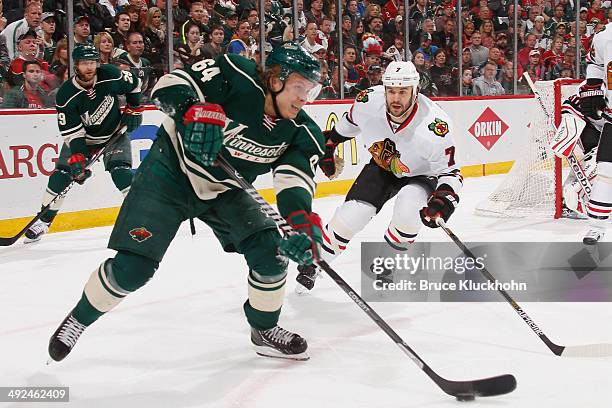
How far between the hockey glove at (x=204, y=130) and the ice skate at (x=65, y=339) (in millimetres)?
657

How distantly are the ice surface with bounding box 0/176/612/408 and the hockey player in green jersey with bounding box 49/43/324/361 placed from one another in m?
0.25

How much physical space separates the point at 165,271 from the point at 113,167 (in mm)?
1083

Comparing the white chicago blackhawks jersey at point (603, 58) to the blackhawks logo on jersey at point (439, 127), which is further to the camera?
the white chicago blackhawks jersey at point (603, 58)

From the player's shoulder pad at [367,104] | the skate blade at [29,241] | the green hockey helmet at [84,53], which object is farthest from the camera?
the skate blade at [29,241]

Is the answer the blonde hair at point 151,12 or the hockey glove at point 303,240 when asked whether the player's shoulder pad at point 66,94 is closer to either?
the blonde hair at point 151,12

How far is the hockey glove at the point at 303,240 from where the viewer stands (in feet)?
7.22

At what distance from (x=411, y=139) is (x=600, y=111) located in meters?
1.54

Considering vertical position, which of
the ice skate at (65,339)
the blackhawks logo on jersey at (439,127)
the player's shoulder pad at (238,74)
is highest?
the player's shoulder pad at (238,74)

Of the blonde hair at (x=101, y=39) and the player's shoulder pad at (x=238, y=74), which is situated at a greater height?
the player's shoulder pad at (x=238, y=74)

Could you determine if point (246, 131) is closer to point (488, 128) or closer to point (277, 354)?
point (277, 354)

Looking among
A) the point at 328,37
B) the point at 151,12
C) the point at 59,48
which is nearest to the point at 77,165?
the point at 59,48

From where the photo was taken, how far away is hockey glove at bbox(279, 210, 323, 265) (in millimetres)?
2199

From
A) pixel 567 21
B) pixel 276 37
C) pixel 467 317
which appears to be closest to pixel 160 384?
pixel 467 317

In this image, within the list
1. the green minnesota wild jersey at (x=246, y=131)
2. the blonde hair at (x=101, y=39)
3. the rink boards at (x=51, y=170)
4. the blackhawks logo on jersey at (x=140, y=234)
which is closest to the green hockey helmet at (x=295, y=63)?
the green minnesota wild jersey at (x=246, y=131)
